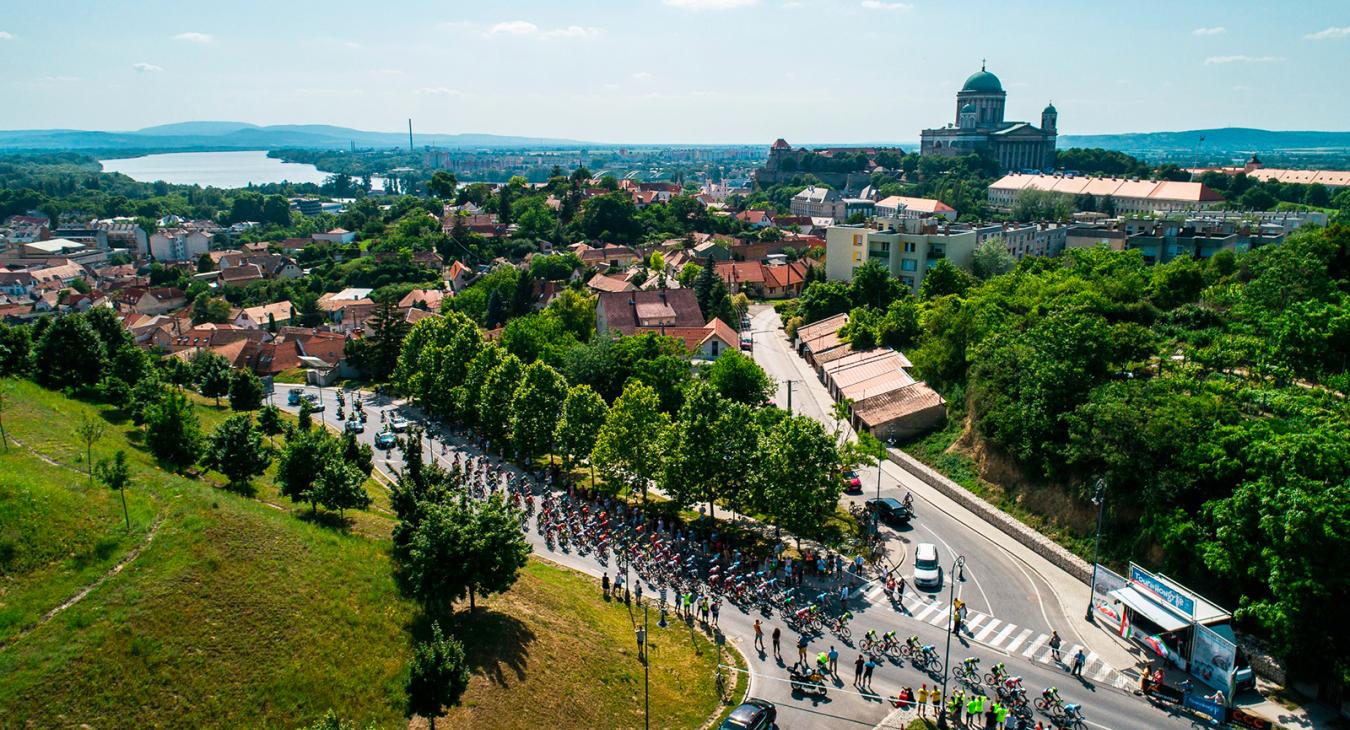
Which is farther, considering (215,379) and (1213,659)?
(215,379)

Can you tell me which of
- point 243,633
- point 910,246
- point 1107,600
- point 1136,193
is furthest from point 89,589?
point 1136,193

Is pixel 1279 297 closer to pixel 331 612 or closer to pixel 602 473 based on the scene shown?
pixel 602 473

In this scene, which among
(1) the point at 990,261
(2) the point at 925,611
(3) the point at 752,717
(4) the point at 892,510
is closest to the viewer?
(3) the point at 752,717

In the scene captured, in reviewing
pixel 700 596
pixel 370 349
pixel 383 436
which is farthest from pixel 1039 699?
pixel 370 349

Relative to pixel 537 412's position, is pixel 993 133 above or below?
above

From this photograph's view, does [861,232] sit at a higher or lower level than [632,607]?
higher

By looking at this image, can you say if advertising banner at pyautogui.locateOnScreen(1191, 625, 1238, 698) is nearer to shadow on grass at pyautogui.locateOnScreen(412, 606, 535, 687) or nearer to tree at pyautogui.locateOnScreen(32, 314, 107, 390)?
shadow on grass at pyautogui.locateOnScreen(412, 606, 535, 687)

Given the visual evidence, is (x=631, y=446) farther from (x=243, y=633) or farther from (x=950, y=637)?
(x=243, y=633)

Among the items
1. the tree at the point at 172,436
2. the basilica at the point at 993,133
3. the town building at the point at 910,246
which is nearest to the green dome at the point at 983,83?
the basilica at the point at 993,133

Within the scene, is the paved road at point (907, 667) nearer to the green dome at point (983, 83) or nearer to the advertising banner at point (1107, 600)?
the advertising banner at point (1107, 600)
